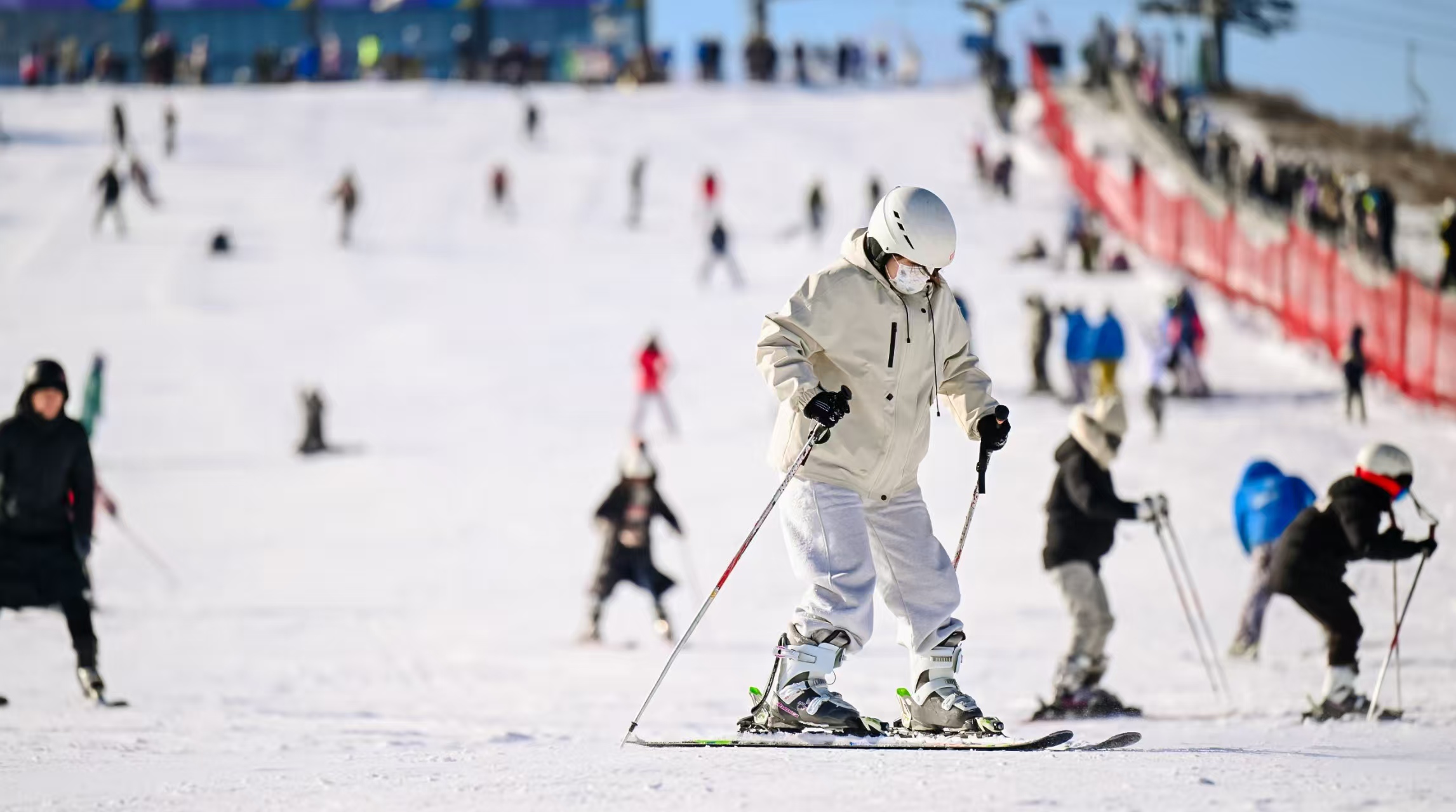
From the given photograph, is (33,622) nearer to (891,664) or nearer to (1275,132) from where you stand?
(891,664)

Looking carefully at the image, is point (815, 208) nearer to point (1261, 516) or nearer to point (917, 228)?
point (1261, 516)

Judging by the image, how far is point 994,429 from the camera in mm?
5426

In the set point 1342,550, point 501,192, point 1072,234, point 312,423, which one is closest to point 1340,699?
point 1342,550

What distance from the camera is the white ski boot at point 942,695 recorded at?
17.7 ft

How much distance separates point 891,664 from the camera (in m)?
9.64

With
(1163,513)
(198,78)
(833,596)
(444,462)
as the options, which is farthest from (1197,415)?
Result: (198,78)

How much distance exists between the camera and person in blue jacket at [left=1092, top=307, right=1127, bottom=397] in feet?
58.3

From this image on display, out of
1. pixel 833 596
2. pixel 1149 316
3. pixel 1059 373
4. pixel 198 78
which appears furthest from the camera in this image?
pixel 198 78

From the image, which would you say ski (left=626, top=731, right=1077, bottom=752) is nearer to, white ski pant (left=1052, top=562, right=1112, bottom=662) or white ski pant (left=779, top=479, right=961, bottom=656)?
white ski pant (left=779, top=479, right=961, bottom=656)

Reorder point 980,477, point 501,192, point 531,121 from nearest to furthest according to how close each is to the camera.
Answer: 1. point 980,477
2. point 501,192
3. point 531,121

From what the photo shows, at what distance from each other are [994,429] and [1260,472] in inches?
158

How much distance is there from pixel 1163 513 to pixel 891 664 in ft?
8.12

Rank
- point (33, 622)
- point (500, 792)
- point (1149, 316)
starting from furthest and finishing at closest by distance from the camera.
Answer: point (1149, 316)
point (33, 622)
point (500, 792)

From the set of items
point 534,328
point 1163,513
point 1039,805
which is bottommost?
point 534,328
